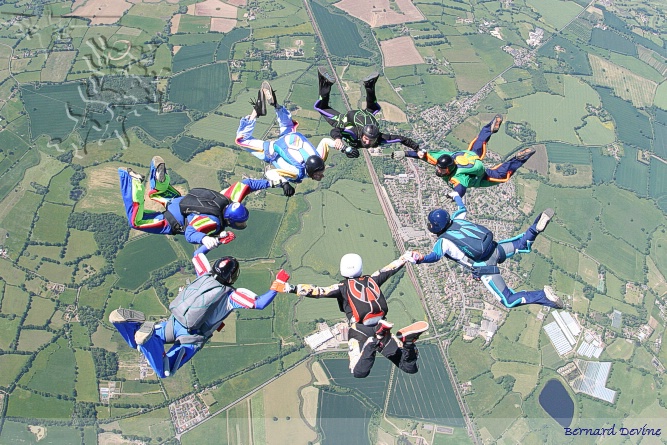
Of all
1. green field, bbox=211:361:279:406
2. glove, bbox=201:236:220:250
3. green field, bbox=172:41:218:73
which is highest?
glove, bbox=201:236:220:250

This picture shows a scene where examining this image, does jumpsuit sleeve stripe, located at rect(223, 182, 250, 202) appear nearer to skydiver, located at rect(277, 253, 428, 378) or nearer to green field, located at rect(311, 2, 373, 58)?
skydiver, located at rect(277, 253, 428, 378)

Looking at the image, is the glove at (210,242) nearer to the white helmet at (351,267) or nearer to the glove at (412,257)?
the white helmet at (351,267)

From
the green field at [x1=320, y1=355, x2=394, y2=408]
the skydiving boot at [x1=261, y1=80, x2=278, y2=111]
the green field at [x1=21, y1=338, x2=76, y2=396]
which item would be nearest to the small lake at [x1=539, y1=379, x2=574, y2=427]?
the green field at [x1=320, y1=355, x2=394, y2=408]

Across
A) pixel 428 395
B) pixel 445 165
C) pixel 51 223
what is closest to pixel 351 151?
pixel 445 165

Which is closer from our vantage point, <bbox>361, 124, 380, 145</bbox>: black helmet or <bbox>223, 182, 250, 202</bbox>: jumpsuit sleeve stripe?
<bbox>223, 182, 250, 202</bbox>: jumpsuit sleeve stripe

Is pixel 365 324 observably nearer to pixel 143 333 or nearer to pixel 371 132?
pixel 143 333

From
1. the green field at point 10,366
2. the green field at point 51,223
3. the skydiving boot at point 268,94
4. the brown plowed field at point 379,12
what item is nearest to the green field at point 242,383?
the green field at point 10,366

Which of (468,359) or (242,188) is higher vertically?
(242,188)
